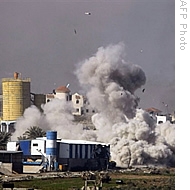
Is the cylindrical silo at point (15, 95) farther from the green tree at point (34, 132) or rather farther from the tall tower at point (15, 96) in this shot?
the green tree at point (34, 132)

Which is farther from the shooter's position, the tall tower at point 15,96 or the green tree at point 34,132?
the tall tower at point 15,96

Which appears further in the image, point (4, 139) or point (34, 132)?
point (34, 132)

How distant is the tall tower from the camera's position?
25281mm

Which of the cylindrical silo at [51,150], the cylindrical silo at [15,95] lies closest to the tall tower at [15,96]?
the cylindrical silo at [15,95]

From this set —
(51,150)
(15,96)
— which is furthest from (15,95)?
(51,150)

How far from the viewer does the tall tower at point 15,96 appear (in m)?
25.3

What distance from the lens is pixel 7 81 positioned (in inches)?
1003

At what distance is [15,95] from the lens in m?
25.4

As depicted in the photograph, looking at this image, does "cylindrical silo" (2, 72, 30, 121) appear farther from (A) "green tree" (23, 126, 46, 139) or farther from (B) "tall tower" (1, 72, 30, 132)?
(A) "green tree" (23, 126, 46, 139)

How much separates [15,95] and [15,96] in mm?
50

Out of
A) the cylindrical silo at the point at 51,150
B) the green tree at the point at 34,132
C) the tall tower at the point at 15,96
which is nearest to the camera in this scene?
the cylindrical silo at the point at 51,150

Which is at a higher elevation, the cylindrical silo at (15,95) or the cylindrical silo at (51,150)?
the cylindrical silo at (15,95)

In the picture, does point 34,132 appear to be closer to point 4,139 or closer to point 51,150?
point 4,139

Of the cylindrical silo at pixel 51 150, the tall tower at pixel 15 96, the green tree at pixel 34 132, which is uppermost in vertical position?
the tall tower at pixel 15 96
